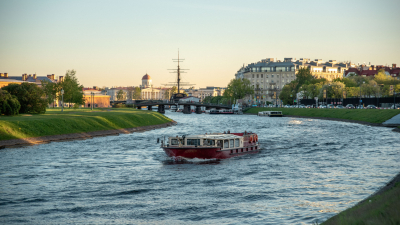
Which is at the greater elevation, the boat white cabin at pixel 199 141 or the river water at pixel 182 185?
the boat white cabin at pixel 199 141

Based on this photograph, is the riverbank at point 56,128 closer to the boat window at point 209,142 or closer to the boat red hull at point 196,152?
the boat red hull at point 196,152

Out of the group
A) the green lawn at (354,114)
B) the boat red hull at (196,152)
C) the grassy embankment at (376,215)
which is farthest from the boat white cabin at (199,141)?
the green lawn at (354,114)

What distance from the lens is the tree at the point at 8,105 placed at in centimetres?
7088

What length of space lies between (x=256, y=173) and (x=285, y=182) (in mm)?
4492

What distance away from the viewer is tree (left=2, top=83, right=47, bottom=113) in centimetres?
8125

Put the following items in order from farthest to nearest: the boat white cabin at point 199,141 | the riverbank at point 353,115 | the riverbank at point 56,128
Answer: the riverbank at point 353,115, the riverbank at point 56,128, the boat white cabin at point 199,141

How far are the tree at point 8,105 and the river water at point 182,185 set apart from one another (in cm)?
2574

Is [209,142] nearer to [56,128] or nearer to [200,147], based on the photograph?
[200,147]

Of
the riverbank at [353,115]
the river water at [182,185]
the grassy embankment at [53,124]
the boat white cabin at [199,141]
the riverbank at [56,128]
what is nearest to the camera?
the river water at [182,185]

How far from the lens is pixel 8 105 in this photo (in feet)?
234

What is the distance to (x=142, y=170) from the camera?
36.6 meters

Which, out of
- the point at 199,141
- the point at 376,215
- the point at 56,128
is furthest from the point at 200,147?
the point at 56,128

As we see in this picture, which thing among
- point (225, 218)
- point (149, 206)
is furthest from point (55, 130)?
Result: point (225, 218)

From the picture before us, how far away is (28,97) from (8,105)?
1111cm
